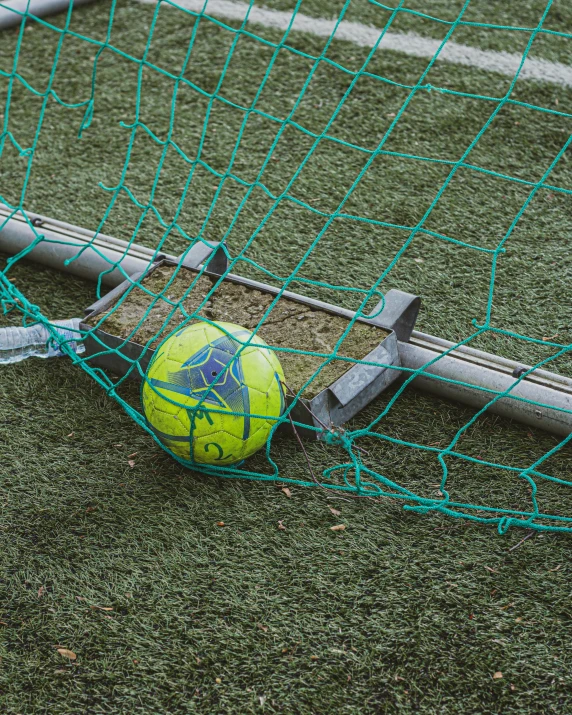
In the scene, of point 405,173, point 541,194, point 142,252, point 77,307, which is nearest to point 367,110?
point 405,173

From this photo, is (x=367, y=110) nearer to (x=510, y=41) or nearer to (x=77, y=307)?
(x=510, y=41)

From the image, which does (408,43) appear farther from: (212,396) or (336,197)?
(212,396)

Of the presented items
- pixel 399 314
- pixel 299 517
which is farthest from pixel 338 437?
pixel 399 314

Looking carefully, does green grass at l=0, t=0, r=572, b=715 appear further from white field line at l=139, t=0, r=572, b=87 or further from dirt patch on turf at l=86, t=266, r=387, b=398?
white field line at l=139, t=0, r=572, b=87

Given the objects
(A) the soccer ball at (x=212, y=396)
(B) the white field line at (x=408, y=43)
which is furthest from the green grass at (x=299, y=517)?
(B) the white field line at (x=408, y=43)

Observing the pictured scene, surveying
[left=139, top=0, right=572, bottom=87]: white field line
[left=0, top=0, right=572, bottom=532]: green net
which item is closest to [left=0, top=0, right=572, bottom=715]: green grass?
[left=0, top=0, right=572, bottom=532]: green net

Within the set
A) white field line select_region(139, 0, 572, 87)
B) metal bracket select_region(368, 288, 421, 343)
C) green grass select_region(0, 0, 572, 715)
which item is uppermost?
white field line select_region(139, 0, 572, 87)

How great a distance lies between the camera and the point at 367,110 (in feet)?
13.8

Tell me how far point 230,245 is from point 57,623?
5.74 feet

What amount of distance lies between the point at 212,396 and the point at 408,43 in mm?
3109

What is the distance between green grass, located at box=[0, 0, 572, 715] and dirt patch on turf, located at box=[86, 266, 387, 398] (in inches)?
8.2

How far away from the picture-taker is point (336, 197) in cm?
369

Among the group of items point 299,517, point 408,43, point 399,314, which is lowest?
point 299,517

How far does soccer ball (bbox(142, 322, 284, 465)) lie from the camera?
7.62 ft
